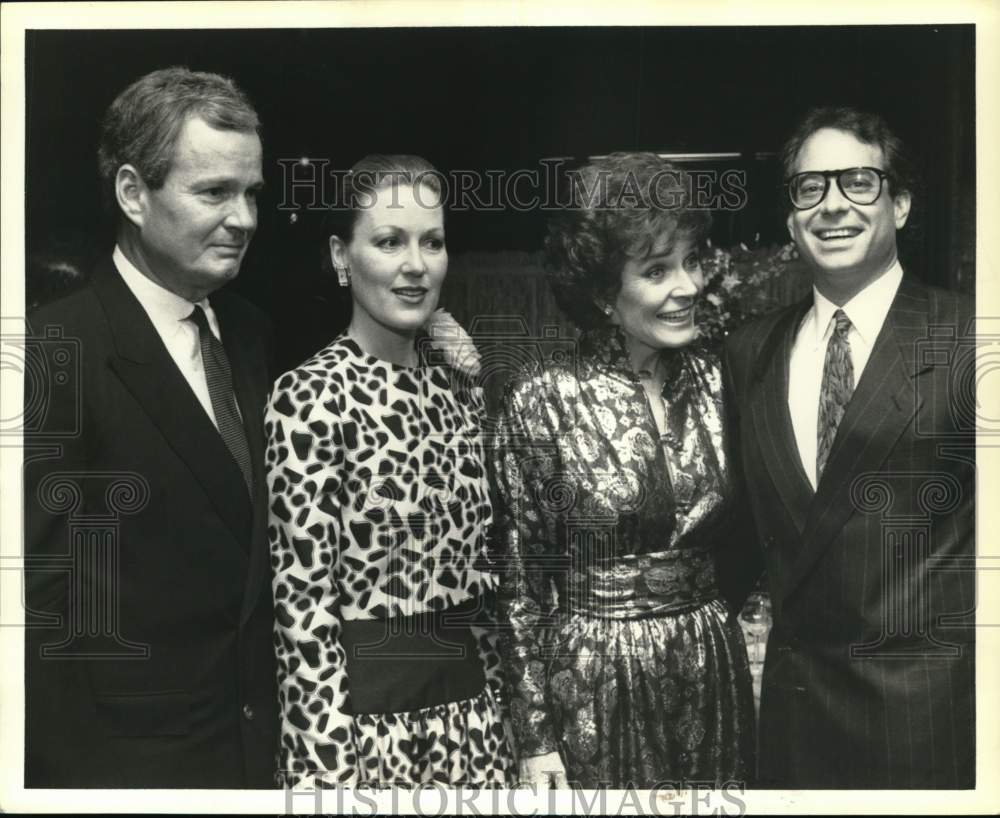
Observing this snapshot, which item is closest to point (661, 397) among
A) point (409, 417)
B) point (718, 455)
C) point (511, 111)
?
point (718, 455)

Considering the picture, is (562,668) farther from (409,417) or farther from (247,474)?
(247,474)

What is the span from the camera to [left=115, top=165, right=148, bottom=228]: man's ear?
3697 millimetres

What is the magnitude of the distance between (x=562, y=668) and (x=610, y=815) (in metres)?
0.53

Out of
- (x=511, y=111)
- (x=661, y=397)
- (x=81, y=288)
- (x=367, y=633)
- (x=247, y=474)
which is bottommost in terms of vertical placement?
(x=367, y=633)

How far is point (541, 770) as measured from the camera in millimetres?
3682

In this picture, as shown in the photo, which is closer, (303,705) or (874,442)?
(303,705)

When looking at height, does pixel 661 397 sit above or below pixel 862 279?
below

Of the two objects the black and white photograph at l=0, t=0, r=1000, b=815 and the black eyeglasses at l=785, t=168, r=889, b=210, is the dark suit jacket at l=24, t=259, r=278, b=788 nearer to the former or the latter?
the black and white photograph at l=0, t=0, r=1000, b=815

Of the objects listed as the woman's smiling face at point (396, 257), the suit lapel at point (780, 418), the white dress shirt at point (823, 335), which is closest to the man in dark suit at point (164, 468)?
the woman's smiling face at point (396, 257)

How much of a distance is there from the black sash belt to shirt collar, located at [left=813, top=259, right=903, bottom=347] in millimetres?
1566

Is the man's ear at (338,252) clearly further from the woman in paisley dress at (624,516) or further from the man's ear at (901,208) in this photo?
the man's ear at (901,208)

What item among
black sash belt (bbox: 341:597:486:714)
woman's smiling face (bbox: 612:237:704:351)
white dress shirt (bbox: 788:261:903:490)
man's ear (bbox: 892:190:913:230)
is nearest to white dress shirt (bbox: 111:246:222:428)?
black sash belt (bbox: 341:597:486:714)

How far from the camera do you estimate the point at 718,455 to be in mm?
3752
